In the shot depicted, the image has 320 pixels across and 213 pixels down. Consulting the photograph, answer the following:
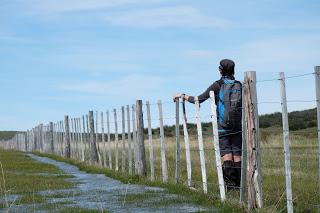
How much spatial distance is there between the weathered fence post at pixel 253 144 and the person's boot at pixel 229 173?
1981 millimetres

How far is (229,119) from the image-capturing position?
11406 millimetres

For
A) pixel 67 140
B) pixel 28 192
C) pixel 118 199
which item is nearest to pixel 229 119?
pixel 118 199

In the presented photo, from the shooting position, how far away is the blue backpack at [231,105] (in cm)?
1138

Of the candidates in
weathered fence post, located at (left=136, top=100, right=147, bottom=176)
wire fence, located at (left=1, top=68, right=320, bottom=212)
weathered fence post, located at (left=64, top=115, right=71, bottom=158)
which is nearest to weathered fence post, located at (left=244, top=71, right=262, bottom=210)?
wire fence, located at (left=1, top=68, right=320, bottom=212)

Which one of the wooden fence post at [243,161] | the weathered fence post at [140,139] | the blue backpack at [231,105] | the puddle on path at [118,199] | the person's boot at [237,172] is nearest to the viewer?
the wooden fence post at [243,161]

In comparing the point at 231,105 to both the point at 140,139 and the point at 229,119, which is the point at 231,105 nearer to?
the point at 229,119

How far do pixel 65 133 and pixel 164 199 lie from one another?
2490 centimetres

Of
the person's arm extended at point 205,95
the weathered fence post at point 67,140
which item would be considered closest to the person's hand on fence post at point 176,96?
the person's arm extended at point 205,95

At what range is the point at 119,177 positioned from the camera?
57.6ft

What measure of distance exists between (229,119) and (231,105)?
26 centimetres

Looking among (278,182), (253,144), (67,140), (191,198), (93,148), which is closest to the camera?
(253,144)

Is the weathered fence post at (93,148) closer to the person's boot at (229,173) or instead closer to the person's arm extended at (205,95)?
the person's arm extended at (205,95)

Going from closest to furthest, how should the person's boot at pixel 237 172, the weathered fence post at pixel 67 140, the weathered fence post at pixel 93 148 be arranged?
the person's boot at pixel 237 172 < the weathered fence post at pixel 93 148 < the weathered fence post at pixel 67 140

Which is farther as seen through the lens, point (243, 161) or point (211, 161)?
point (211, 161)
